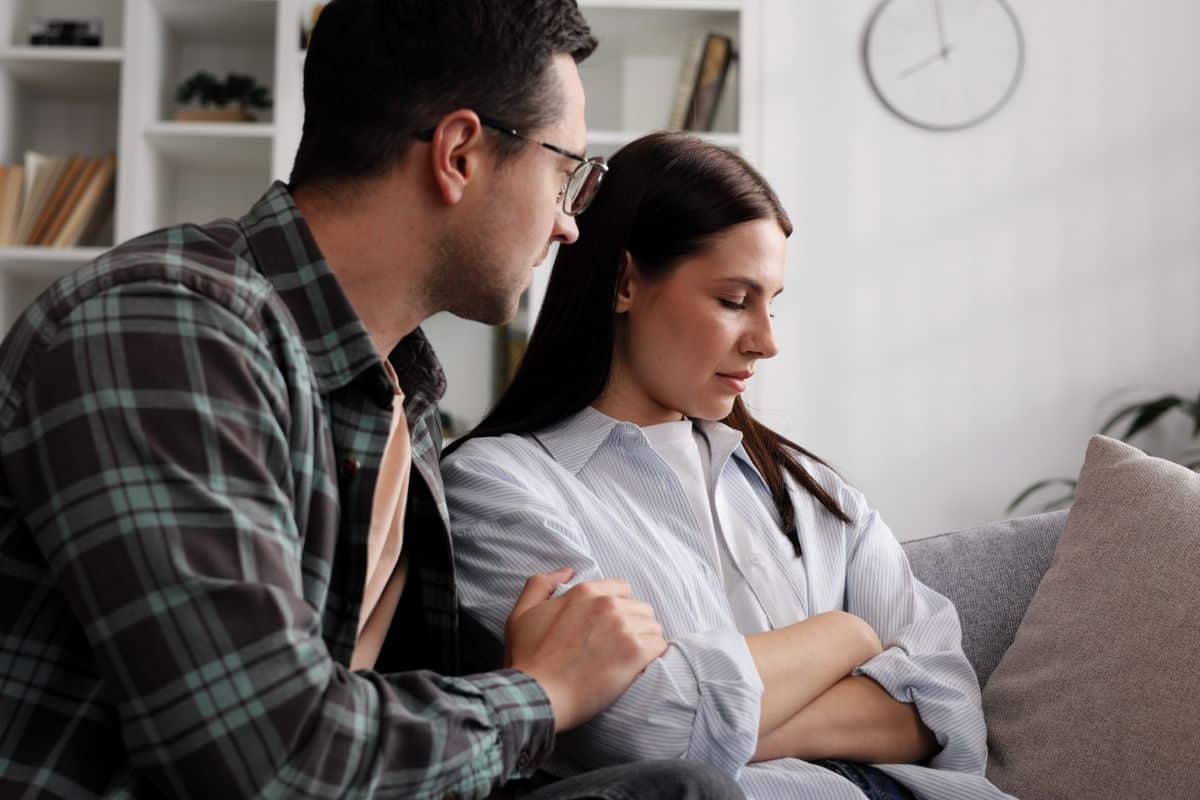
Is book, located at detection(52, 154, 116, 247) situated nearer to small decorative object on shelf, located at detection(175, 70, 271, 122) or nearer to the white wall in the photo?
small decorative object on shelf, located at detection(175, 70, 271, 122)

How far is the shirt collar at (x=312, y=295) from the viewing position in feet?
3.48

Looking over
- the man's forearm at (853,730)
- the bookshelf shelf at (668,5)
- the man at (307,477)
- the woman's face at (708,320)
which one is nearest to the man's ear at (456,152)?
the man at (307,477)

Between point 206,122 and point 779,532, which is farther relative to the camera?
point 206,122

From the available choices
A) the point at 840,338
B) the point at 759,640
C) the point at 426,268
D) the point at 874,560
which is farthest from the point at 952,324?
the point at 426,268

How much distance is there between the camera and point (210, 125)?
319 centimetres

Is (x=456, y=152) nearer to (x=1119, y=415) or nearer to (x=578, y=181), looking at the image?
(x=578, y=181)

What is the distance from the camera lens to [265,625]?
845mm

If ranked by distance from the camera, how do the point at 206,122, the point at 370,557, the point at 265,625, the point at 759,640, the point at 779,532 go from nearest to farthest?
the point at 265,625 < the point at 370,557 < the point at 759,640 < the point at 779,532 < the point at 206,122

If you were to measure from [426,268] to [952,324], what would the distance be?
8.35 ft

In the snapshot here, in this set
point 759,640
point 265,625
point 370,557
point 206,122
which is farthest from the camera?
point 206,122

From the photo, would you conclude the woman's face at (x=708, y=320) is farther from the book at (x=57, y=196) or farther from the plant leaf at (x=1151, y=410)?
the book at (x=57, y=196)

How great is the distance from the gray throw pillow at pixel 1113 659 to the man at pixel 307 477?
523 mm

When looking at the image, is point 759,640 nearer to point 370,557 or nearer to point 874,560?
point 874,560

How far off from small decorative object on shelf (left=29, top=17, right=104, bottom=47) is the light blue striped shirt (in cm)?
233
